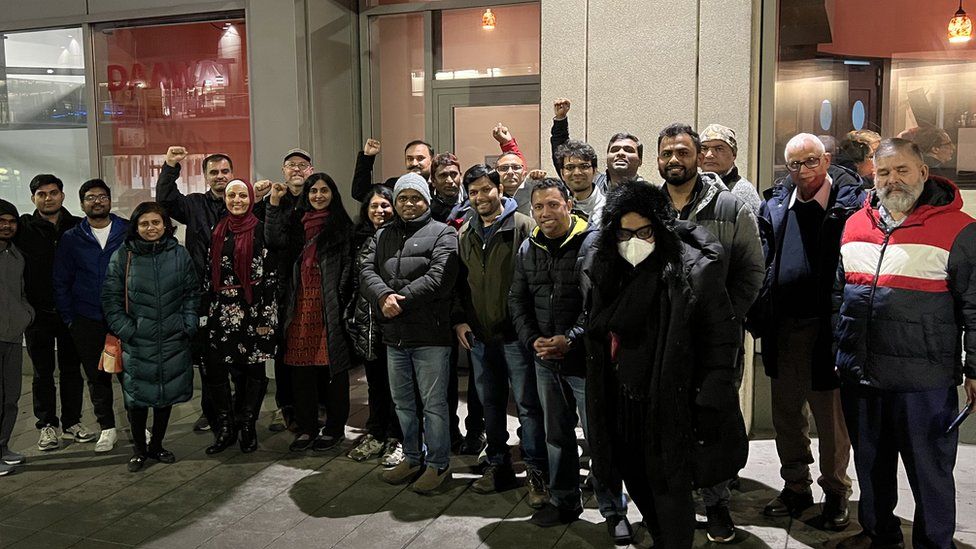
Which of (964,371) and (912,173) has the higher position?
(912,173)

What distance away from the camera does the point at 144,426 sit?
20.1 ft

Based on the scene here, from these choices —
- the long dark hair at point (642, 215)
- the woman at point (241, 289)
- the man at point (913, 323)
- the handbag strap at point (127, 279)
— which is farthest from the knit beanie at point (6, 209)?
the man at point (913, 323)

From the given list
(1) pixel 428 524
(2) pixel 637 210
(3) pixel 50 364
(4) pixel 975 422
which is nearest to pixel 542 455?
(1) pixel 428 524

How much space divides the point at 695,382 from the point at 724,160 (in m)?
1.68

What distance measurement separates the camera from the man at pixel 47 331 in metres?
6.56

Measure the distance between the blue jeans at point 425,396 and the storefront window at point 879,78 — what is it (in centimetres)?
311

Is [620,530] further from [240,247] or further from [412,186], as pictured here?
[240,247]

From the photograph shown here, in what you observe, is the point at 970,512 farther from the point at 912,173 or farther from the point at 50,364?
the point at 50,364

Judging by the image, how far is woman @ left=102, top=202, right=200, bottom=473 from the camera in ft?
19.4


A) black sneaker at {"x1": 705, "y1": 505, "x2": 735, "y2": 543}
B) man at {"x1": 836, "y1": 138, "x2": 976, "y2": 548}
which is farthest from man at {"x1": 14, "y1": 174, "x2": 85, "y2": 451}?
man at {"x1": 836, "y1": 138, "x2": 976, "y2": 548}

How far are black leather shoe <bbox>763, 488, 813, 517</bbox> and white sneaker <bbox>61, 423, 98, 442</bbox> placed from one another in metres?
→ 5.02

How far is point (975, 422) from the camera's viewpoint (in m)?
6.13

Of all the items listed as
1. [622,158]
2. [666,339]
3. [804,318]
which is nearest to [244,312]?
[622,158]

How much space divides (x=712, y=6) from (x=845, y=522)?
12.4 feet
